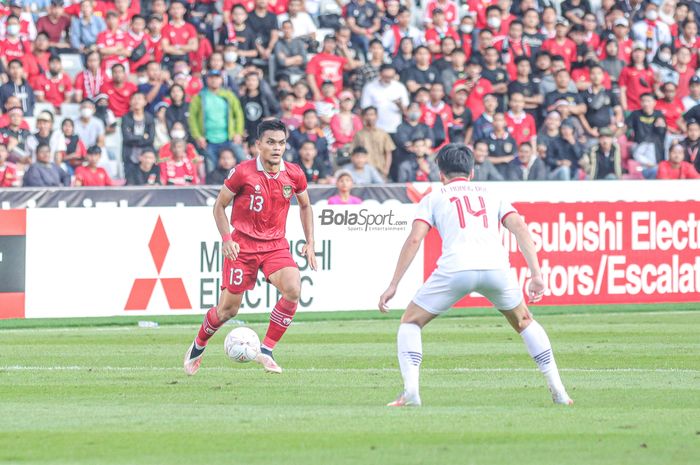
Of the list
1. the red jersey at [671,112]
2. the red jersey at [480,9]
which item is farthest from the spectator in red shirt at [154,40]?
the red jersey at [671,112]

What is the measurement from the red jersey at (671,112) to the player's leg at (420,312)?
1812 cm

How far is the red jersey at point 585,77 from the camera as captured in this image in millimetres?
27047

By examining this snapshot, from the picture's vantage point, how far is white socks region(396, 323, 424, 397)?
992cm

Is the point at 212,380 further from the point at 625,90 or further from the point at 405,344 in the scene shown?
the point at 625,90

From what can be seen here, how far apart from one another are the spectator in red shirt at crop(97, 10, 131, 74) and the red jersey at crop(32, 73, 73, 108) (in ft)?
2.93

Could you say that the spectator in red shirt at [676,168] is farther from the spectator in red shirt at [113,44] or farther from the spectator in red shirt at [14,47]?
the spectator in red shirt at [14,47]

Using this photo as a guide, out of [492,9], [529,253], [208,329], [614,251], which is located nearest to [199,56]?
[492,9]

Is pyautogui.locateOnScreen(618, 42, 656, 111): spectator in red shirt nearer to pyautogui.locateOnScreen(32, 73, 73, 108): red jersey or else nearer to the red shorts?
pyautogui.locateOnScreen(32, 73, 73, 108): red jersey

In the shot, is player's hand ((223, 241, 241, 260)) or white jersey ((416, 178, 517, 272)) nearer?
white jersey ((416, 178, 517, 272))

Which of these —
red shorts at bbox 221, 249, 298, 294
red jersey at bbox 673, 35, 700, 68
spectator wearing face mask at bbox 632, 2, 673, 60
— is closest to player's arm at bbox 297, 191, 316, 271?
red shorts at bbox 221, 249, 298, 294

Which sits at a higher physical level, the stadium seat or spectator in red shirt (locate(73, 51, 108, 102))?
the stadium seat

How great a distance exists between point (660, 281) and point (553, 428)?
12397mm

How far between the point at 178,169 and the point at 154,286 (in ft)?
13.5

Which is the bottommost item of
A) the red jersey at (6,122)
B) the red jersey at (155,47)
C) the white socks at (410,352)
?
the white socks at (410,352)
